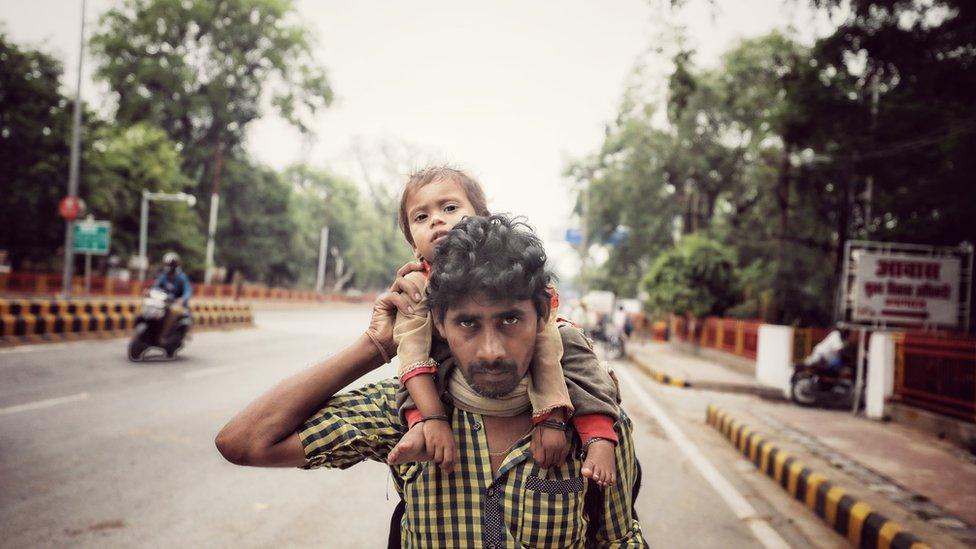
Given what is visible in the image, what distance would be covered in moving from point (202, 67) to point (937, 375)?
122ft

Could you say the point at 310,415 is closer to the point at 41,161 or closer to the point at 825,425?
the point at 825,425

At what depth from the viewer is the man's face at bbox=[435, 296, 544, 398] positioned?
1.44 meters

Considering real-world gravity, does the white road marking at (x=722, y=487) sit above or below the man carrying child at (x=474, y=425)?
below

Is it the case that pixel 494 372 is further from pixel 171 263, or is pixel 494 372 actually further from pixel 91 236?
pixel 91 236

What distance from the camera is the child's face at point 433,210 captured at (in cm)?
200

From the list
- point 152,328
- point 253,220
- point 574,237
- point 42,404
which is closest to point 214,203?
point 253,220

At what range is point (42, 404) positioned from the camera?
6359 mm

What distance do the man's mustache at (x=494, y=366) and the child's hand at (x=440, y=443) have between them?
5.8 inches

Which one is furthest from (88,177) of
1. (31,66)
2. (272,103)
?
(272,103)

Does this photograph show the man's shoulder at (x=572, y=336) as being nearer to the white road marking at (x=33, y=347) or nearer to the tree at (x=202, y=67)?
the white road marking at (x=33, y=347)

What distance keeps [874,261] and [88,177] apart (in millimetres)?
24065

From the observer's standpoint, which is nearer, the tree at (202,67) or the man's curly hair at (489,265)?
the man's curly hair at (489,265)

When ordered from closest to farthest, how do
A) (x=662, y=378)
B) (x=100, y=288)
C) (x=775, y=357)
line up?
1. (x=775, y=357)
2. (x=662, y=378)
3. (x=100, y=288)

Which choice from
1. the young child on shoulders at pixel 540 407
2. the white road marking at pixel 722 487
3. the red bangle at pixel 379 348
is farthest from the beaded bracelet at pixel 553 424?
the white road marking at pixel 722 487
